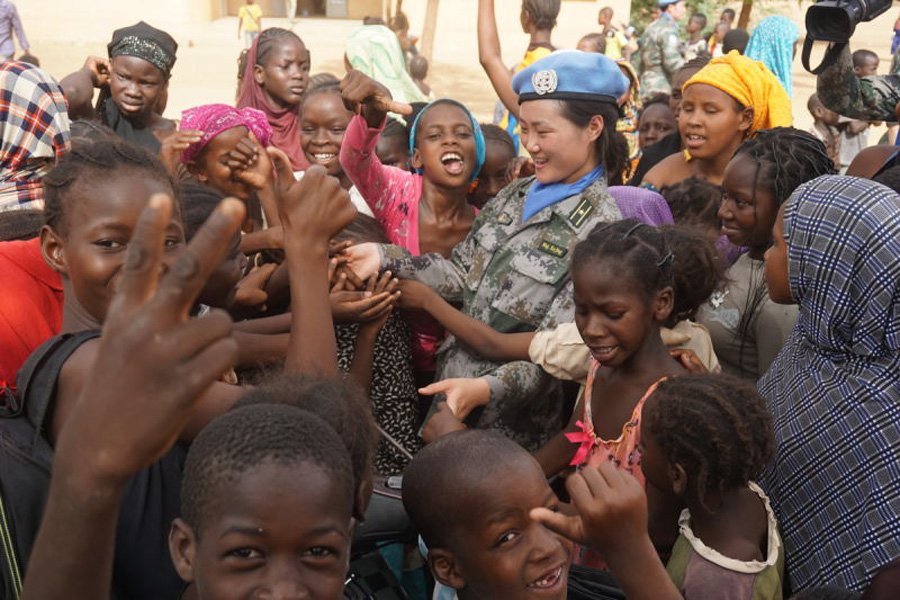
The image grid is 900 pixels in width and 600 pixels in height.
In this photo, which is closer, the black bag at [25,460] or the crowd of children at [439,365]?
the crowd of children at [439,365]

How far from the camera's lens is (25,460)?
1.59 m

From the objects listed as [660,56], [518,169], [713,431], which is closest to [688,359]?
[713,431]

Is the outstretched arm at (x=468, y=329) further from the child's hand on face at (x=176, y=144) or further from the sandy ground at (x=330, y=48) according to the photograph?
the sandy ground at (x=330, y=48)

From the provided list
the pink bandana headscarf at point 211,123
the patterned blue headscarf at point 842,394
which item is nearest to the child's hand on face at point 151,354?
the patterned blue headscarf at point 842,394

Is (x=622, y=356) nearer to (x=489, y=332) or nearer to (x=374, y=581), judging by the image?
(x=489, y=332)

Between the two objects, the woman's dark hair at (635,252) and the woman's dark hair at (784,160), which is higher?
the woman's dark hair at (784,160)

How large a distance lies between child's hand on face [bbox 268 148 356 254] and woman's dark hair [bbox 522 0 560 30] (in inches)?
181

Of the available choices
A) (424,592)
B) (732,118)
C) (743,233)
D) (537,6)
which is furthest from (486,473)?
(537,6)

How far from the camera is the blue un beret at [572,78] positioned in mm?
3088

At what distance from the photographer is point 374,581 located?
6.55 feet

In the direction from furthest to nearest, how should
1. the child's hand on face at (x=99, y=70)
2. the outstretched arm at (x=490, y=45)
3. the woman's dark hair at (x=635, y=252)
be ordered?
1. the child's hand on face at (x=99, y=70)
2. the outstretched arm at (x=490, y=45)
3. the woman's dark hair at (x=635, y=252)

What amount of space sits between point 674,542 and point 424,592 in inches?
34.6

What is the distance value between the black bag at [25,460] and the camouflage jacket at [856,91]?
354cm

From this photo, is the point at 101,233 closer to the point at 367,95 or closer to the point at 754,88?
the point at 367,95
